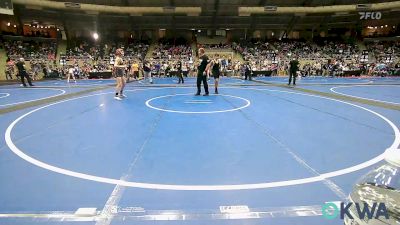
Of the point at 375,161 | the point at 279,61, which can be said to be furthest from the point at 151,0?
the point at 375,161

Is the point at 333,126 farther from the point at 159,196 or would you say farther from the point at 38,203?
the point at 38,203

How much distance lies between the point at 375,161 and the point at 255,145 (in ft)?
6.18

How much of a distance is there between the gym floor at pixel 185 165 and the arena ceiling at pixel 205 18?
31.9m

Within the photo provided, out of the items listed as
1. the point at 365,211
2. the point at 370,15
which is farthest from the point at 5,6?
the point at 370,15

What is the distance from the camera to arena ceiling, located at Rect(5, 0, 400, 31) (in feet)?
120

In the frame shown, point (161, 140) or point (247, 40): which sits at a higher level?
point (247, 40)

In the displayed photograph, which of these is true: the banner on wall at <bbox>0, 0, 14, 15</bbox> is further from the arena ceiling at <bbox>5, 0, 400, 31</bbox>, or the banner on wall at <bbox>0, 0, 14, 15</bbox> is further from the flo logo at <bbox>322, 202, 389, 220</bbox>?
the flo logo at <bbox>322, 202, 389, 220</bbox>

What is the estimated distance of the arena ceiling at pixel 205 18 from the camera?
36656mm

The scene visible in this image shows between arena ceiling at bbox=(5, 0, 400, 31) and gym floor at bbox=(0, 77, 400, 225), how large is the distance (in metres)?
31.9

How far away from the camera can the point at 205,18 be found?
131 ft

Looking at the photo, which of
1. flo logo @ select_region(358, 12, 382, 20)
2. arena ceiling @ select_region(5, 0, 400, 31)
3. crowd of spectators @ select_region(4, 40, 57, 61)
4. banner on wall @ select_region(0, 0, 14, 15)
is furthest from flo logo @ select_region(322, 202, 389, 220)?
flo logo @ select_region(358, 12, 382, 20)

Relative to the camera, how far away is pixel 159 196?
3346mm

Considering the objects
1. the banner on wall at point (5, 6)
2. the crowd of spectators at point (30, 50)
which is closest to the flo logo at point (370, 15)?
the crowd of spectators at point (30, 50)

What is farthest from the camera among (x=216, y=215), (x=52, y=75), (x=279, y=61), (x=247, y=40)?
(x=247, y=40)
